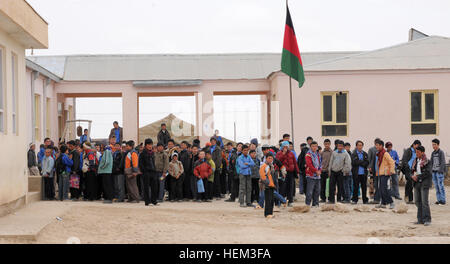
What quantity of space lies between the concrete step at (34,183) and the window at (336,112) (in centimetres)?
1135

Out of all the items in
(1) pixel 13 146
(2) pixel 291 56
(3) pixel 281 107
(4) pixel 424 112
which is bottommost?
(1) pixel 13 146

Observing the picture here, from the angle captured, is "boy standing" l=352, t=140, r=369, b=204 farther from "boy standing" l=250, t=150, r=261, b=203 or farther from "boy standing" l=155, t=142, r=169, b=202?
"boy standing" l=155, t=142, r=169, b=202

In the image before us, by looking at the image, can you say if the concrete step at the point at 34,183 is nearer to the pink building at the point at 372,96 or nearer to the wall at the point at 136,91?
the wall at the point at 136,91

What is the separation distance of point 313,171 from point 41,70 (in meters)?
10.9

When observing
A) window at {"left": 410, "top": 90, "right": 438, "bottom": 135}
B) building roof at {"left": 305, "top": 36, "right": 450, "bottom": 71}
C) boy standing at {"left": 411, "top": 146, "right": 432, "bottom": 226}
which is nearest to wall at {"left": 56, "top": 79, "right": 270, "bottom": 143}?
building roof at {"left": 305, "top": 36, "right": 450, "bottom": 71}

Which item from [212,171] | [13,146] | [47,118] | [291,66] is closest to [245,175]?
[212,171]

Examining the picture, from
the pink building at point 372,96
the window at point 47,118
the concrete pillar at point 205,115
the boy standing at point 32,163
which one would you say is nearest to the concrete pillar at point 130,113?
the pink building at point 372,96

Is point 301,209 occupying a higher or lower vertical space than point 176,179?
lower

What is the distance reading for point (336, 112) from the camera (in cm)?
2344

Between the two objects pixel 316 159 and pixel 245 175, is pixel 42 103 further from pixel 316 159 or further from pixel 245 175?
pixel 316 159

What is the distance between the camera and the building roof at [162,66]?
2534 centimetres

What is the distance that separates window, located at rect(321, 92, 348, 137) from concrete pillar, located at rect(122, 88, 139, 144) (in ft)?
24.8

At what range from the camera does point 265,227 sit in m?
12.3
